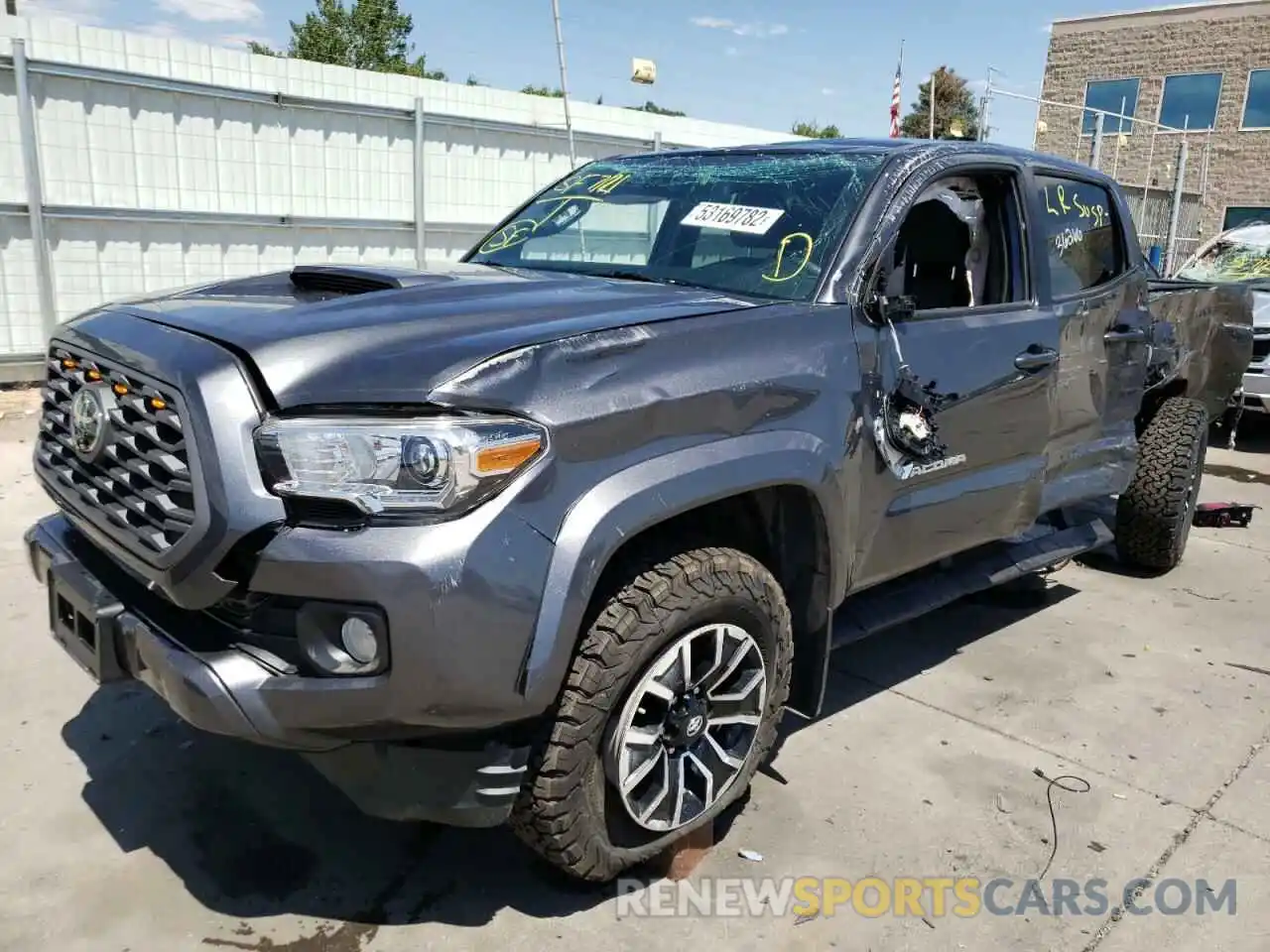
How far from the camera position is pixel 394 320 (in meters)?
2.30

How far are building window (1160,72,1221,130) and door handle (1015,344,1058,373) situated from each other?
82.8 feet

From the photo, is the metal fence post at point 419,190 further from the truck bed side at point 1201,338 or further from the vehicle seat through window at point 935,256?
the vehicle seat through window at point 935,256

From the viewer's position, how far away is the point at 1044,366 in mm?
3586

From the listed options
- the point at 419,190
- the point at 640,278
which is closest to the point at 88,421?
the point at 640,278

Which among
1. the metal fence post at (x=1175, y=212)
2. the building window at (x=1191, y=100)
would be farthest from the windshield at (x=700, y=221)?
the building window at (x=1191, y=100)

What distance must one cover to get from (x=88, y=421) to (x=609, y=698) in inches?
54.4

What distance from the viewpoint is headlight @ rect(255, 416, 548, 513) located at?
2.00 m

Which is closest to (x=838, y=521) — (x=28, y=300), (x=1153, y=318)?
(x=1153, y=318)

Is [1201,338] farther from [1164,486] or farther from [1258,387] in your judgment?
[1258,387]

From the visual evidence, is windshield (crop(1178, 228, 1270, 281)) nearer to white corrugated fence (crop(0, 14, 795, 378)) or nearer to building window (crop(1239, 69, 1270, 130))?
white corrugated fence (crop(0, 14, 795, 378))

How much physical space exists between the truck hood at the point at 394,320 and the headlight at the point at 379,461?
69 mm

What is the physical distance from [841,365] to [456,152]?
839 cm

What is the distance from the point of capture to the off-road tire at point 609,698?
225 centimetres

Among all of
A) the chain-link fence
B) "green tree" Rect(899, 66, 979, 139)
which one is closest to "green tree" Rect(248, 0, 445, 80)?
the chain-link fence
